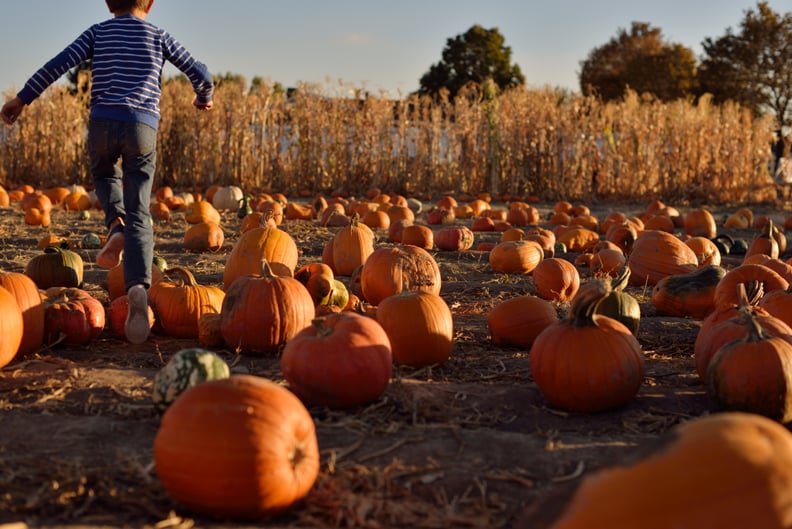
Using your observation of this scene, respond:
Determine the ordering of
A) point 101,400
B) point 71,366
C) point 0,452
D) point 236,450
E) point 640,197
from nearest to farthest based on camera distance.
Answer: point 236,450 < point 0,452 < point 101,400 < point 71,366 < point 640,197

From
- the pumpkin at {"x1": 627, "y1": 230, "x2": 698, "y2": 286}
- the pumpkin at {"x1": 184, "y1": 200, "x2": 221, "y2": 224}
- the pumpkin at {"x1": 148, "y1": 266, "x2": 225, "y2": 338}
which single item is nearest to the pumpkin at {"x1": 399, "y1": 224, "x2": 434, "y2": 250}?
the pumpkin at {"x1": 627, "y1": 230, "x2": 698, "y2": 286}

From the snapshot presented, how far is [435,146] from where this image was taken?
18672 millimetres

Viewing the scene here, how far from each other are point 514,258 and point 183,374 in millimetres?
4509

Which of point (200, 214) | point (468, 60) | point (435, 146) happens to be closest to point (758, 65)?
point (468, 60)

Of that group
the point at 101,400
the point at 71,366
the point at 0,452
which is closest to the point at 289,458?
the point at 0,452

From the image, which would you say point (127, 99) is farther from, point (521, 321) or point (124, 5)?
point (521, 321)

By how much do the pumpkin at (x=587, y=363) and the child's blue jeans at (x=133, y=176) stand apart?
93.6 inches

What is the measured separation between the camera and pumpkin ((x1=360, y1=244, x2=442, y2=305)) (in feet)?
18.3

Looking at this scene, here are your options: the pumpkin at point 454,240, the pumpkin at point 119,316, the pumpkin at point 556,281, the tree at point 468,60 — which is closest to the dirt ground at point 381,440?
the pumpkin at point 119,316

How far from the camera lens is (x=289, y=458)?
2621 millimetres

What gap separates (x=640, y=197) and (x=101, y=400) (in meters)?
15.8

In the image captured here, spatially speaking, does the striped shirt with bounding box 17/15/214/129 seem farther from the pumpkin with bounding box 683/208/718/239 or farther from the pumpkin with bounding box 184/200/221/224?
the pumpkin with bounding box 683/208/718/239

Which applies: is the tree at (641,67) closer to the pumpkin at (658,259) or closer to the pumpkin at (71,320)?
the pumpkin at (658,259)

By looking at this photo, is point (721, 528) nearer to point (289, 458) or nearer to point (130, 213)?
point (289, 458)
